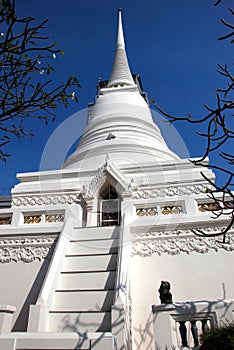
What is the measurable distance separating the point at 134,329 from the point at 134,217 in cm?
285

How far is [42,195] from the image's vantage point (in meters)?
9.80

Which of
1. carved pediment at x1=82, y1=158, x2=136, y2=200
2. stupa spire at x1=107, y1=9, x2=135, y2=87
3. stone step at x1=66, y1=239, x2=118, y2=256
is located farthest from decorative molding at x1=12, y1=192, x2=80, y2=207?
stupa spire at x1=107, y1=9, x2=135, y2=87

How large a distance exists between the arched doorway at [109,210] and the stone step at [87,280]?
292 cm

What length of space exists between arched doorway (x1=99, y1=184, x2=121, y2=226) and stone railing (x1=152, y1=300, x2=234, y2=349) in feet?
16.4

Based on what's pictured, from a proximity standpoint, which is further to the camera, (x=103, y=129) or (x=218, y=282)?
(x=103, y=129)

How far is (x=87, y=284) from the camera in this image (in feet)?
20.0

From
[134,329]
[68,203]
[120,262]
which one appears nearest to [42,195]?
[68,203]

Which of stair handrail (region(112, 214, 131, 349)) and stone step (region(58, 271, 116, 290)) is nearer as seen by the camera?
stair handrail (region(112, 214, 131, 349))

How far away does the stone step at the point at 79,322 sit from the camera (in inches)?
201

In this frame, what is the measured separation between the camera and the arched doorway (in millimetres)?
9228

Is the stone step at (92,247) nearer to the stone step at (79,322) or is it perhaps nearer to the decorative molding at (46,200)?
the stone step at (79,322)

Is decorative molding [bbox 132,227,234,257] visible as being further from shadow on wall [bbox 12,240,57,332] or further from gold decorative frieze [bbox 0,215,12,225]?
gold decorative frieze [bbox 0,215,12,225]

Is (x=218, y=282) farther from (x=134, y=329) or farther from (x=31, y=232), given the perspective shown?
(x=31, y=232)

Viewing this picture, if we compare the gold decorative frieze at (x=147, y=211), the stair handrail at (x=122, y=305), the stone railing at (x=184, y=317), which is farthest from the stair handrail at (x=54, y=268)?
the stone railing at (x=184, y=317)
